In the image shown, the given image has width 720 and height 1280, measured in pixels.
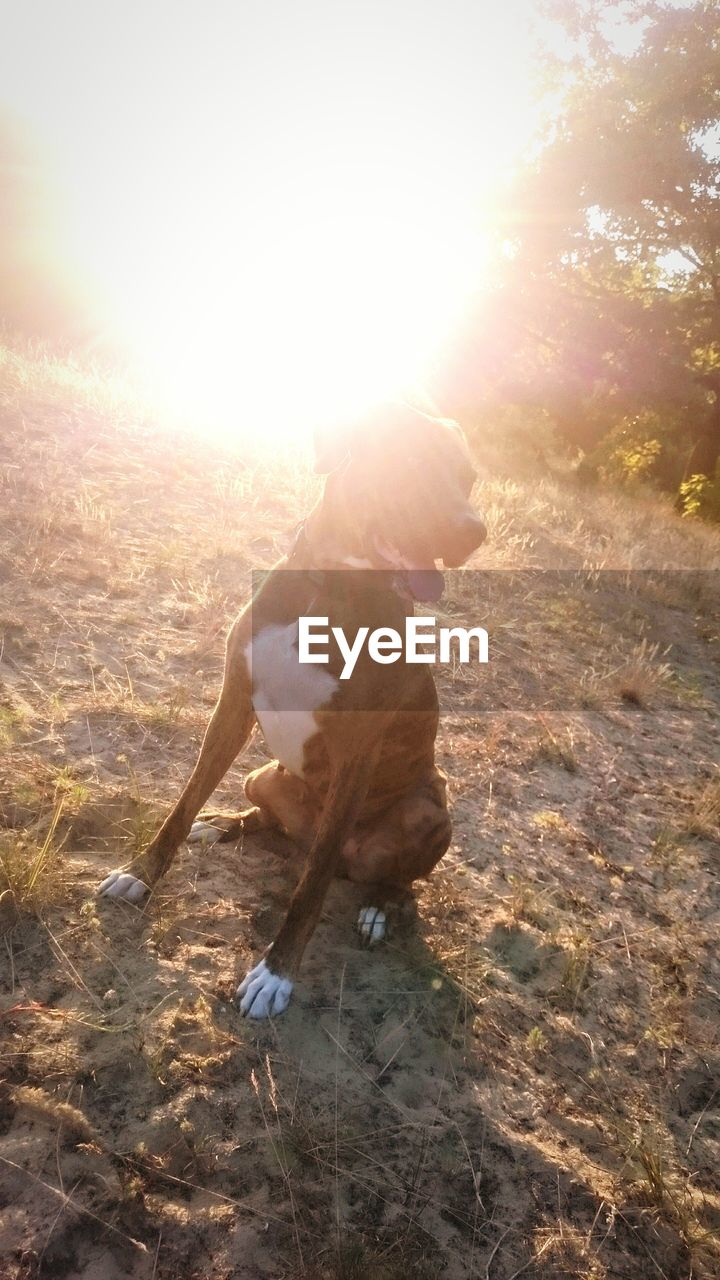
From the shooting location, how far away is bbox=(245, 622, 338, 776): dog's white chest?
2.69m

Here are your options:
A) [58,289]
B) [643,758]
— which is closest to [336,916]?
[643,758]

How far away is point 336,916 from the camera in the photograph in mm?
3035

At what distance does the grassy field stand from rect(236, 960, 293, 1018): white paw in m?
0.05

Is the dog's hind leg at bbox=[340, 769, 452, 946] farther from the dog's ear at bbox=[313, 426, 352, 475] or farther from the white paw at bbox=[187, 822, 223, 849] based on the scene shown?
the dog's ear at bbox=[313, 426, 352, 475]

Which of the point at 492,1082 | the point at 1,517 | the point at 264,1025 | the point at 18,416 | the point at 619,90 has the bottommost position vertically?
the point at 492,1082

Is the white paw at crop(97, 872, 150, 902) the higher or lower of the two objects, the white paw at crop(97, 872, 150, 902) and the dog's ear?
the lower

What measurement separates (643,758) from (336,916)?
2844mm

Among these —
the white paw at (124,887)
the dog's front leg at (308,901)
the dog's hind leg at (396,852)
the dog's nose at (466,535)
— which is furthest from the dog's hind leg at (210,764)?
the dog's nose at (466,535)

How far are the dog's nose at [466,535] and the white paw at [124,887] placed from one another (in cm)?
157

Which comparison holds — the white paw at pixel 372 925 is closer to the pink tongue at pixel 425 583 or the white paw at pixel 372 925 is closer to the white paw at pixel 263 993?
the white paw at pixel 263 993

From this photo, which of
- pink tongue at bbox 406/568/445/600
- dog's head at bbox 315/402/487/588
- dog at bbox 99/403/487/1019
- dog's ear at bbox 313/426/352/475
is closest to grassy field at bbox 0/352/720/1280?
dog at bbox 99/403/487/1019

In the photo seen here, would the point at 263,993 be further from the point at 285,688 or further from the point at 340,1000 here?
the point at 285,688

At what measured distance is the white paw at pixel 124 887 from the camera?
Answer: 2.73 m

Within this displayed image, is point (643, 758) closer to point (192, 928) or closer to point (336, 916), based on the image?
point (336, 916)
